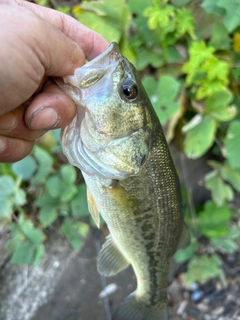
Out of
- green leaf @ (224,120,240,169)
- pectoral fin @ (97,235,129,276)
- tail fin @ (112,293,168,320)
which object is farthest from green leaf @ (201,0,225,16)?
tail fin @ (112,293,168,320)

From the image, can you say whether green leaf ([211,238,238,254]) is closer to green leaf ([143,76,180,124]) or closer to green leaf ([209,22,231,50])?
green leaf ([143,76,180,124])

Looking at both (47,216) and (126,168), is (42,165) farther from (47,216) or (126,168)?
(126,168)

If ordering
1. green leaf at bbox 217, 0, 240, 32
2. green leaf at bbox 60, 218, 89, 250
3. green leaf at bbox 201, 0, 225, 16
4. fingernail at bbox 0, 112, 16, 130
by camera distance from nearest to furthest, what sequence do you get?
fingernail at bbox 0, 112, 16, 130, green leaf at bbox 217, 0, 240, 32, green leaf at bbox 201, 0, 225, 16, green leaf at bbox 60, 218, 89, 250

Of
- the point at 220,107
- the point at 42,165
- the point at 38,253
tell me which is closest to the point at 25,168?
the point at 42,165

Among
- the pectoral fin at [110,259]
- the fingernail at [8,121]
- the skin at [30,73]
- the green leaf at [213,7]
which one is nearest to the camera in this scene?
the skin at [30,73]

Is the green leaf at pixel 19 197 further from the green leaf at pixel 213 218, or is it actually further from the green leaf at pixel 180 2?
the green leaf at pixel 180 2

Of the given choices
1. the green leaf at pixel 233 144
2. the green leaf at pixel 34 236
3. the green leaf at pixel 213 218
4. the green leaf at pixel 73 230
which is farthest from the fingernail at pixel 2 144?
the green leaf at pixel 213 218

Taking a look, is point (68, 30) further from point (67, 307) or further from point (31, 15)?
point (67, 307)
